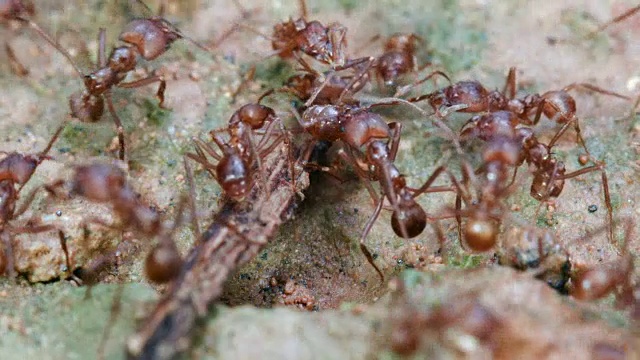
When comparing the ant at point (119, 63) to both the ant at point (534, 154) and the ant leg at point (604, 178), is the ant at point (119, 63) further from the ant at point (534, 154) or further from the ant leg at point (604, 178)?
the ant leg at point (604, 178)

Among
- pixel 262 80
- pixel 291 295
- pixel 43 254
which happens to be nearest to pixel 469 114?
pixel 262 80

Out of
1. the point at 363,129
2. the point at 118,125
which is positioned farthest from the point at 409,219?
the point at 118,125

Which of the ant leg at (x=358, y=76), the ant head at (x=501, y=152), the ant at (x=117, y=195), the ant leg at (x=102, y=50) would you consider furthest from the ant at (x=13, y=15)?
the ant head at (x=501, y=152)

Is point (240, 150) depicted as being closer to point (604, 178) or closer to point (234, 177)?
point (234, 177)

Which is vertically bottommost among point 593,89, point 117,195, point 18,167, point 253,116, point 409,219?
point 409,219

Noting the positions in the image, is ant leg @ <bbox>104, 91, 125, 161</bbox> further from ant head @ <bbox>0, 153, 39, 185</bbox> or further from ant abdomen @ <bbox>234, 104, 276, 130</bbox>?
ant abdomen @ <bbox>234, 104, 276, 130</bbox>

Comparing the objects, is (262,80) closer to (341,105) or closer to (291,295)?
(341,105)

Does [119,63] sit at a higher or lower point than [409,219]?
higher
